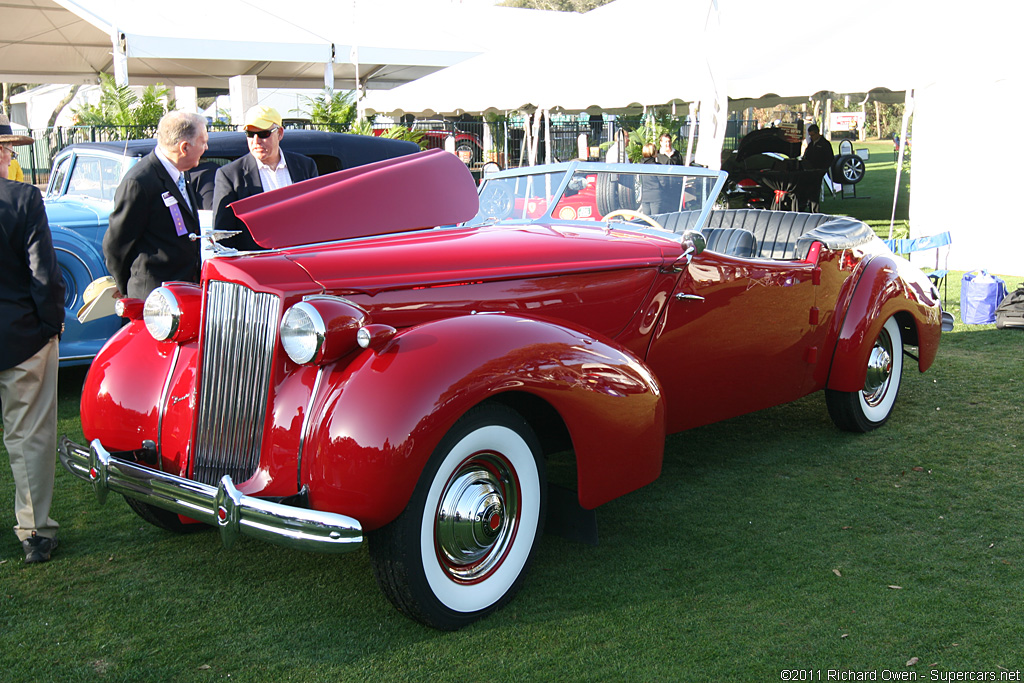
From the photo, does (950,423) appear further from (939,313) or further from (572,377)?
(572,377)

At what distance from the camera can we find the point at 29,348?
10.2 feet

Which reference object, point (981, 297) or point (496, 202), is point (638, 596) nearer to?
A: point (496, 202)

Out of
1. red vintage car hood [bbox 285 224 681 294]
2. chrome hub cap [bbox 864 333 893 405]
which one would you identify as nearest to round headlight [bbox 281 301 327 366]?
red vintage car hood [bbox 285 224 681 294]

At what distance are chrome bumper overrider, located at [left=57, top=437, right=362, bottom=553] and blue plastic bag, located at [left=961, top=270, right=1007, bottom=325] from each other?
6953 millimetres

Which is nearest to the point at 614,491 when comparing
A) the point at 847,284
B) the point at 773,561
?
the point at 773,561

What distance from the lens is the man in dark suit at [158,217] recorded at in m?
4.04

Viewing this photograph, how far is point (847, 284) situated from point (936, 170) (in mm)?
6583

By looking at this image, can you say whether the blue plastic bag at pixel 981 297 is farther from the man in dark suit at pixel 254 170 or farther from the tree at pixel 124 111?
the tree at pixel 124 111

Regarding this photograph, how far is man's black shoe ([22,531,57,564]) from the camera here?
3.23m

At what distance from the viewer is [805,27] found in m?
10.3

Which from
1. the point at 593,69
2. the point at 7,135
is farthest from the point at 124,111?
the point at 7,135

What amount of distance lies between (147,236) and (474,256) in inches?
77.3

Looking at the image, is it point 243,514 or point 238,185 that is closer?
point 243,514

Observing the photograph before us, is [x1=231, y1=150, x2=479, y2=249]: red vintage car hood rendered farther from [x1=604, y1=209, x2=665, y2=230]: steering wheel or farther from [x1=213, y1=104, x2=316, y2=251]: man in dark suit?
[x1=213, y1=104, x2=316, y2=251]: man in dark suit
